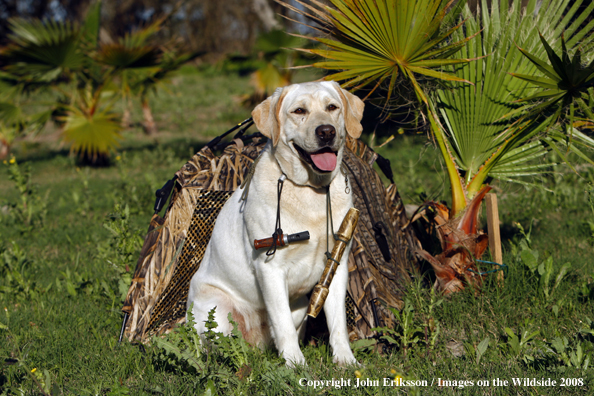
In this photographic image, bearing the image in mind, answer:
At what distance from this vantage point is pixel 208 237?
3.51 meters

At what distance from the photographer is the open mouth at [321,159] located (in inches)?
102

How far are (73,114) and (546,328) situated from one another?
24.0 feet

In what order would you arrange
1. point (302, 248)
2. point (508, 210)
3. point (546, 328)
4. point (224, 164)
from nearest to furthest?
1. point (302, 248)
2. point (546, 328)
3. point (224, 164)
4. point (508, 210)

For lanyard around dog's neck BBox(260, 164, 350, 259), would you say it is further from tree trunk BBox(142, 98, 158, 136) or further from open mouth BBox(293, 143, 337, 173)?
tree trunk BBox(142, 98, 158, 136)

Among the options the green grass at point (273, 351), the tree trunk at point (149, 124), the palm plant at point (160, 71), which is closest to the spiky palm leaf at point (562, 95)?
the green grass at point (273, 351)

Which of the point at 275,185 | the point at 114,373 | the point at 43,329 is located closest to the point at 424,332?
the point at 275,185

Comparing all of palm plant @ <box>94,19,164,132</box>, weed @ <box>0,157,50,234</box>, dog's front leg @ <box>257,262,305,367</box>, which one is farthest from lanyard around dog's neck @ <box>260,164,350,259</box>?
palm plant @ <box>94,19,164,132</box>

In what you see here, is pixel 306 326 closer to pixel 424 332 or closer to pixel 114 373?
pixel 424 332

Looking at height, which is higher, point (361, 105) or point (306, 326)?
point (361, 105)

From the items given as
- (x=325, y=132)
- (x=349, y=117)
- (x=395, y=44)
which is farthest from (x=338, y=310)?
(x=395, y=44)

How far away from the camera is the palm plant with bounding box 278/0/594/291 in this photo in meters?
2.88

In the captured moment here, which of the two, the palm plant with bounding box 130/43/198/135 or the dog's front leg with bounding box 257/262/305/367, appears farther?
the palm plant with bounding box 130/43/198/135

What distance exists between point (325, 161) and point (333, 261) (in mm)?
527

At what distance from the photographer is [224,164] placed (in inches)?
137
